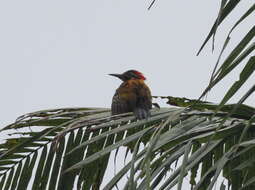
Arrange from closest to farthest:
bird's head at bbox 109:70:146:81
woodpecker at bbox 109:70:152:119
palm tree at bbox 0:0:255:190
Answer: palm tree at bbox 0:0:255:190 < woodpecker at bbox 109:70:152:119 < bird's head at bbox 109:70:146:81

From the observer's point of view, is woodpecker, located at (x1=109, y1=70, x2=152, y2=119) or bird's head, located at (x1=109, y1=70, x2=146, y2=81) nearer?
woodpecker, located at (x1=109, y1=70, x2=152, y2=119)

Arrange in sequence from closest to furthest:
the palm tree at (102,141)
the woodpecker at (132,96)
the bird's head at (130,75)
→ the palm tree at (102,141)
the woodpecker at (132,96)
the bird's head at (130,75)

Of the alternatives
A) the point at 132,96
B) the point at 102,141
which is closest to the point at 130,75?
the point at 132,96

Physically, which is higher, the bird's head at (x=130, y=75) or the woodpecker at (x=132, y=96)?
the bird's head at (x=130, y=75)

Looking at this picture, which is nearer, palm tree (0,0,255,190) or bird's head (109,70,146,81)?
palm tree (0,0,255,190)

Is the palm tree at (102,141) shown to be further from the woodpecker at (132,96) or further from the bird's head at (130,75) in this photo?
the bird's head at (130,75)

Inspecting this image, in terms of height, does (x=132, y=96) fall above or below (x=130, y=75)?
below

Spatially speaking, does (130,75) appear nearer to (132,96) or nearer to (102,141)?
(132,96)

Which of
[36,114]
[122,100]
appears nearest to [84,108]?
[36,114]

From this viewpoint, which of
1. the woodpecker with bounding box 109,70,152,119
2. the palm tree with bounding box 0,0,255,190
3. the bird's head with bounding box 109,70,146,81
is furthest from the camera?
the bird's head with bounding box 109,70,146,81

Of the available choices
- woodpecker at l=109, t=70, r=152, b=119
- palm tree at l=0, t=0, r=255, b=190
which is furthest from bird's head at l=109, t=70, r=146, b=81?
palm tree at l=0, t=0, r=255, b=190

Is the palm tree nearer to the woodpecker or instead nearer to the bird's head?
the woodpecker

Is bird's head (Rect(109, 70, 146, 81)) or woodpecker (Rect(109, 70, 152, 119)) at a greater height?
bird's head (Rect(109, 70, 146, 81))

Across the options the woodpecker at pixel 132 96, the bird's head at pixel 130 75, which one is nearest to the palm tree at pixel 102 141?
the woodpecker at pixel 132 96
